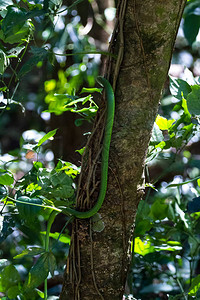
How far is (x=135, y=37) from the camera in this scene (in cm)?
81

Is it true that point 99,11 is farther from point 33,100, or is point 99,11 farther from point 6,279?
point 6,279

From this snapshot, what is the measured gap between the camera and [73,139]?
1.65 meters

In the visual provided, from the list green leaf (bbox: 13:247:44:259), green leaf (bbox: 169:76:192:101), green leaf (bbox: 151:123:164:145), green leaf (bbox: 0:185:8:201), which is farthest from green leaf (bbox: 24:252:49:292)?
green leaf (bbox: 169:76:192:101)

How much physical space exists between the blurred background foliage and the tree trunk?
0.06 m

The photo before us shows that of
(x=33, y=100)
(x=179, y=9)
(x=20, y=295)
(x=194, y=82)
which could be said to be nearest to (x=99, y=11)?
(x=33, y=100)

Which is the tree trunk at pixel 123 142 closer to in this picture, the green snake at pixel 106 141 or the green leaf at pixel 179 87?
the green snake at pixel 106 141

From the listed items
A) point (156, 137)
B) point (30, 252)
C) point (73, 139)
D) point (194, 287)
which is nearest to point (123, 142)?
point (156, 137)

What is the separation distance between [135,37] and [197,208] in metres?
0.34

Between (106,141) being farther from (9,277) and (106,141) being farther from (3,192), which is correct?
(9,277)

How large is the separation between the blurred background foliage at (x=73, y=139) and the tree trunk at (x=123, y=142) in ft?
0.19

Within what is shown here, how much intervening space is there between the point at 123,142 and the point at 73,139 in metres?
0.84

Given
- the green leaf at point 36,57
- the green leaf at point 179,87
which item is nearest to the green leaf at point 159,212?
the green leaf at point 179,87

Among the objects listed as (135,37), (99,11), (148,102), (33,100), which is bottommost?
(148,102)

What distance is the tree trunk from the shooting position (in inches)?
32.0
